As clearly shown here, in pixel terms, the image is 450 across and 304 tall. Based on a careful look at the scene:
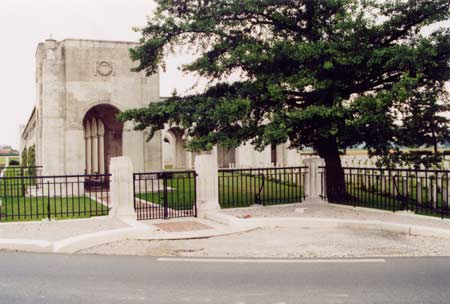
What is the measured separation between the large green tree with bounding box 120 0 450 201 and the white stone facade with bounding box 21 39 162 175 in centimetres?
643

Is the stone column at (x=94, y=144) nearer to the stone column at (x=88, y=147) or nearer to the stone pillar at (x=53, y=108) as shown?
the stone column at (x=88, y=147)

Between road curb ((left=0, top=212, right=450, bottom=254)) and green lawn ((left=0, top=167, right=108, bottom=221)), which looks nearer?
road curb ((left=0, top=212, right=450, bottom=254))

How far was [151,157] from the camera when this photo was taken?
2228 cm

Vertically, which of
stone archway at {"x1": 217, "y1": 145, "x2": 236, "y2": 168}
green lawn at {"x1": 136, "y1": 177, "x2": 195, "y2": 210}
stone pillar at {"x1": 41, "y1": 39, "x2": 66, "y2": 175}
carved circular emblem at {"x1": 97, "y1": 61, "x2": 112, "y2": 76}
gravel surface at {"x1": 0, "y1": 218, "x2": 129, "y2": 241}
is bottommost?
gravel surface at {"x1": 0, "y1": 218, "x2": 129, "y2": 241}

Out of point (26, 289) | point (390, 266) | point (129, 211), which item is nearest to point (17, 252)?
A: point (26, 289)

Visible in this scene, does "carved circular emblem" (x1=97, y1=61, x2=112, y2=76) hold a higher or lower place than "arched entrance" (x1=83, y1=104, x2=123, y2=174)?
higher

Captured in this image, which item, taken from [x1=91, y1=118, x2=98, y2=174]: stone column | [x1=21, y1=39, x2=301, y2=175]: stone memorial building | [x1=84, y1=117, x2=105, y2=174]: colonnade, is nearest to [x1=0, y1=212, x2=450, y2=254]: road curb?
[x1=21, y1=39, x2=301, y2=175]: stone memorial building

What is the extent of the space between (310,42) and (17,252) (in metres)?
8.98

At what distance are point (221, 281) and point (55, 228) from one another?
236 inches

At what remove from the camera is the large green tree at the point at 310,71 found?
502 inches

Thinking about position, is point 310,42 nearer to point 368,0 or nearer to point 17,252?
point 368,0

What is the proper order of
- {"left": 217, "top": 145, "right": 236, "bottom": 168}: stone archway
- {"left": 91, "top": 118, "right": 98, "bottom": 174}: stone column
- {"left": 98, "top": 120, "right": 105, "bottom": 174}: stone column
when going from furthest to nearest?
1. {"left": 217, "top": 145, "right": 236, "bottom": 168}: stone archway
2. {"left": 91, "top": 118, "right": 98, "bottom": 174}: stone column
3. {"left": 98, "top": 120, "right": 105, "bottom": 174}: stone column

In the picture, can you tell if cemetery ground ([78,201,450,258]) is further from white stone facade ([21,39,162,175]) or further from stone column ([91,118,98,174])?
stone column ([91,118,98,174])

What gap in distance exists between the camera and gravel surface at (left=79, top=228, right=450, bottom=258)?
877 centimetres
